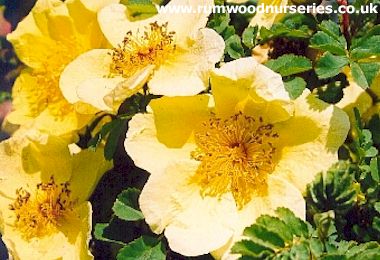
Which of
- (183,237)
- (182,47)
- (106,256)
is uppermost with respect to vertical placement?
(182,47)

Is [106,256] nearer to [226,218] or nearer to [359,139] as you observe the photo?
[226,218]

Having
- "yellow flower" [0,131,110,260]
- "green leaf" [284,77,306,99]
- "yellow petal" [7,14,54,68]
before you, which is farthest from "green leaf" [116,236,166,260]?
"yellow petal" [7,14,54,68]

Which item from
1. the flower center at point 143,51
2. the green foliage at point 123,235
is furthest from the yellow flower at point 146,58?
the green foliage at point 123,235

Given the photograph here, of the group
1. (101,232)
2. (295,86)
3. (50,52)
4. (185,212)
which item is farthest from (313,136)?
(50,52)

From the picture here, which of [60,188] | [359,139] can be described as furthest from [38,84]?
[359,139]

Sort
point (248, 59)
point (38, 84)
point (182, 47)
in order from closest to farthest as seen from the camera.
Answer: point (248, 59) < point (182, 47) < point (38, 84)

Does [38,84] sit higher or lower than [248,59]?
lower

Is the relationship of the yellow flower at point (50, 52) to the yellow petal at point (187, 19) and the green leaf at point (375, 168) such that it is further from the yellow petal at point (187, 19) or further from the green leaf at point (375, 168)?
the green leaf at point (375, 168)
